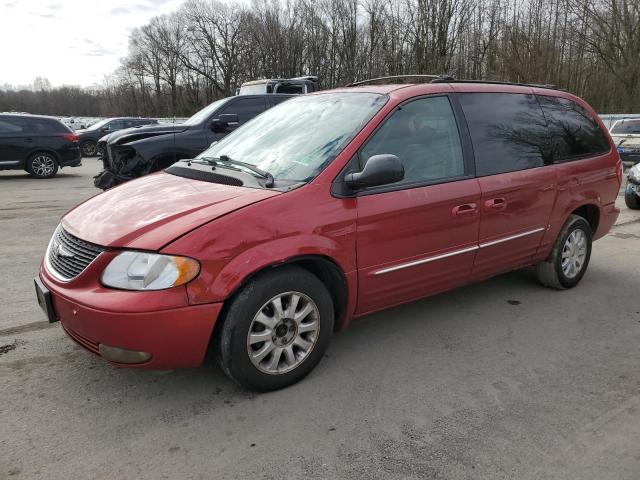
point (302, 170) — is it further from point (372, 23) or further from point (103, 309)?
point (372, 23)

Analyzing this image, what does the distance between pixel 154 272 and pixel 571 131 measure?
3.88m

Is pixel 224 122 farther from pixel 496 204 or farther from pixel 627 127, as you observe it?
pixel 627 127

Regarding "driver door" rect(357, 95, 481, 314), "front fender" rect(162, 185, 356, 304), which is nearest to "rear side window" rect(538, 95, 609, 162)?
"driver door" rect(357, 95, 481, 314)

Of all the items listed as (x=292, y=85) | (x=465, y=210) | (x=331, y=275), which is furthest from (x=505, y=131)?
(x=292, y=85)

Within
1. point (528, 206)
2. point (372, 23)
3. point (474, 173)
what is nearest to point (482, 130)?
point (474, 173)

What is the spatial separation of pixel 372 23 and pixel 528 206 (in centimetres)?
3862

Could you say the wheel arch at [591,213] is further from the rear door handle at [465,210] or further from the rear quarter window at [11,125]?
the rear quarter window at [11,125]

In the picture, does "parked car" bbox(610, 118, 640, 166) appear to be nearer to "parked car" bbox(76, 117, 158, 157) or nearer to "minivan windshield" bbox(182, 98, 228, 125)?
"minivan windshield" bbox(182, 98, 228, 125)

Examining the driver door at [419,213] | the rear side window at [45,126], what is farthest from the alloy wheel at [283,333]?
the rear side window at [45,126]

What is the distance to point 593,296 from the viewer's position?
4648 mm

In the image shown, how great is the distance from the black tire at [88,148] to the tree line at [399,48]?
66.1 ft

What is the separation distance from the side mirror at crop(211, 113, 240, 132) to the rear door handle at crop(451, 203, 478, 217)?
5027 millimetres

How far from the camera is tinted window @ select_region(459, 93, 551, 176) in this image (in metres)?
3.79

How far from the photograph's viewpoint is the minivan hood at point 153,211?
2.64m
